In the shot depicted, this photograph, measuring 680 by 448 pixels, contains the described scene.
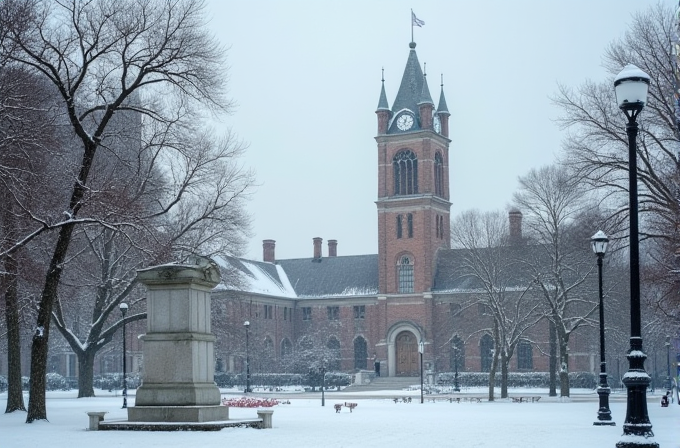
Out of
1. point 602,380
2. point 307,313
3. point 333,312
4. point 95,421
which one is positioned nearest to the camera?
point 95,421

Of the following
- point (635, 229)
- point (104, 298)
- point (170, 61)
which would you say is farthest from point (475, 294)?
point (635, 229)

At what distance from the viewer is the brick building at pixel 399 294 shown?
79.1 meters

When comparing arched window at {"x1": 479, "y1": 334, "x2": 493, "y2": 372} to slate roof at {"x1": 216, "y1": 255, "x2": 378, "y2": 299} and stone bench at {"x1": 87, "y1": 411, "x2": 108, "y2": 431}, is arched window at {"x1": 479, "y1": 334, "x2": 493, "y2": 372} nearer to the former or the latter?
slate roof at {"x1": 216, "y1": 255, "x2": 378, "y2": 299}

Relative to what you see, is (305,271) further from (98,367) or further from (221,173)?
(221,173)

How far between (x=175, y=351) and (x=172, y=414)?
1.47 m

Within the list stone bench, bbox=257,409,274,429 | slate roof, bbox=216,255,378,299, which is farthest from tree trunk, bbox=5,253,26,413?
slate roof, bbox=216,255,378,299

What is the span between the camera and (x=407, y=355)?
81.4m

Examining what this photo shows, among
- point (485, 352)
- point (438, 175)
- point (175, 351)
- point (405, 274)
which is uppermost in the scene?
point (438, 175)

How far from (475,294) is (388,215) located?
65.1 feet

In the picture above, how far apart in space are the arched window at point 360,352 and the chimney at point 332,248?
12.6 metres

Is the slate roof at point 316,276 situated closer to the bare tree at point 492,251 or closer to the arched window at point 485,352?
the arched window at point 485,352

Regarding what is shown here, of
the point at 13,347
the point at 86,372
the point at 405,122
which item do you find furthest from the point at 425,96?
the point at 13,347

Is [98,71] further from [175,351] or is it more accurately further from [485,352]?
[485,352]

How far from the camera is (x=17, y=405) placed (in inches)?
1216
